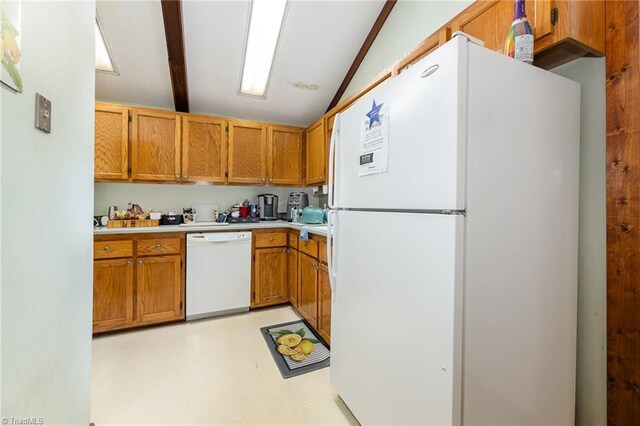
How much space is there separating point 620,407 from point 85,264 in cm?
225

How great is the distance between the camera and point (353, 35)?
8.54 feet

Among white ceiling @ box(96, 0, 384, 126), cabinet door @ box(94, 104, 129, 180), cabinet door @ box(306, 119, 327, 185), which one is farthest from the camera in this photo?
cabinet door @ box(306, 119, 327, 185)

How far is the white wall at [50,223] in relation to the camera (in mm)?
676

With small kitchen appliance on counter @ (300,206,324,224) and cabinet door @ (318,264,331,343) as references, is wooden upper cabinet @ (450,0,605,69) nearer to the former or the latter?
cabinet door @ (318,264,331,343)

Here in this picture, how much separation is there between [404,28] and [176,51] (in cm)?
200

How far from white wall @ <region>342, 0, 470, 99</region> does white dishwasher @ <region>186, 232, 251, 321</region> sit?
84.9 inches

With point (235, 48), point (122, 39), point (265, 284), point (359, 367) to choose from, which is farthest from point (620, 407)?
point (122, 39)

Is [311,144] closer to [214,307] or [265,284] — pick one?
[265,284]

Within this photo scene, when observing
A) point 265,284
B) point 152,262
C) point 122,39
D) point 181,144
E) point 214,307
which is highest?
point 122,39

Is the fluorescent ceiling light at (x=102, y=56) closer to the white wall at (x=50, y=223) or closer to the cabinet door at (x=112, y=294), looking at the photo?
the white wall at (x=50, y=223)

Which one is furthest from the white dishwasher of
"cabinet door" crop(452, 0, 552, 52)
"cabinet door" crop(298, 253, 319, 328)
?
"cabinet door" crop(452, 0, 552, 52)

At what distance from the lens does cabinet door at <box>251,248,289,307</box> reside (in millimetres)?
2871

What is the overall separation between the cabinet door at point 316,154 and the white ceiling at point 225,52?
44 centimetres

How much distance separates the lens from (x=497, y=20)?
1.21m
